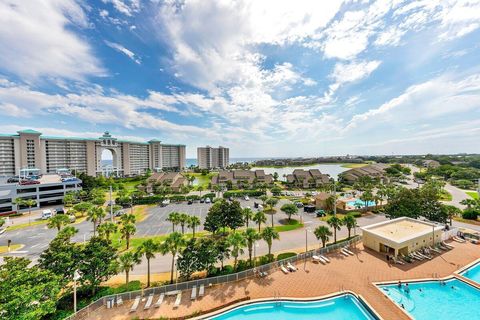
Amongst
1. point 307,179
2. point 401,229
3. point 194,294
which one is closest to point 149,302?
point 194,294

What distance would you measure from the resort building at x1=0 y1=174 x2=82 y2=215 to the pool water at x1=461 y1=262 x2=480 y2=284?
84725mm

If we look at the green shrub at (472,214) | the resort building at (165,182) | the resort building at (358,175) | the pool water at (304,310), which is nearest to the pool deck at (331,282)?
the pool water at (304,310)

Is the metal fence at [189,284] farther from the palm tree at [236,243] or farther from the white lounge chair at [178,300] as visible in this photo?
the palm tree at [236,243]

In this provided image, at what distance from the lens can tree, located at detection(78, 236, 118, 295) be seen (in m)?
17.9

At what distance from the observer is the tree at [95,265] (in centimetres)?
1794

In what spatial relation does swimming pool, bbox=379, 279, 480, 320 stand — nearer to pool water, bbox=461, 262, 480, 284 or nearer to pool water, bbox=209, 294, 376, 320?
pool water, bbox=461, 262, 480, 284

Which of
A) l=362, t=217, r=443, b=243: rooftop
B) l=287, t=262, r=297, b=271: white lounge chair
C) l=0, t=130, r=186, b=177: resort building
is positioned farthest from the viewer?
l=0, t=130, r=186, b=177: resort building

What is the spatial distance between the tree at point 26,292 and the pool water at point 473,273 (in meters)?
39.2

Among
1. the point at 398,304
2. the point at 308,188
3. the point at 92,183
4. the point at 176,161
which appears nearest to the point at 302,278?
the point at 398,304

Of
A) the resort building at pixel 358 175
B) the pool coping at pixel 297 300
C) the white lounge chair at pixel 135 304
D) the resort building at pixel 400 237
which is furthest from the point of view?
the resort building at pixel 358 175

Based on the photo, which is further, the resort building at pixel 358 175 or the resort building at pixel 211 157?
the resort building at pixel 211 157

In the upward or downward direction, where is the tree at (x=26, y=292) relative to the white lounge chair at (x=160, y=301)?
upward

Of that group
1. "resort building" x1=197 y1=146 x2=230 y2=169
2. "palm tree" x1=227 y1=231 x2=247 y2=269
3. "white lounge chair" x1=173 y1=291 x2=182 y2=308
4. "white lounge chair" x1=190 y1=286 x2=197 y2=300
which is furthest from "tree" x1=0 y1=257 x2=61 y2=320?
A: "resort building" x1=197 y1=146 x2=230 y2=169

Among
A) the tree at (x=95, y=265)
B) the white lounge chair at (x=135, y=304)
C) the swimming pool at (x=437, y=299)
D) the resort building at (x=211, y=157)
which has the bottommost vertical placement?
the swimming pool at (x=437, y=299)
